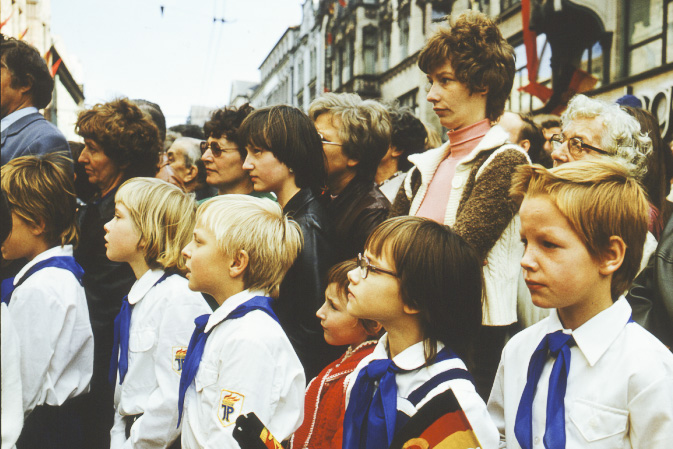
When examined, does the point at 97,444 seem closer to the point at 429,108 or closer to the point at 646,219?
the point at 646,219

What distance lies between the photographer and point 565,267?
1791 millimetres

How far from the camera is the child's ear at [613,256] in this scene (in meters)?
1.80

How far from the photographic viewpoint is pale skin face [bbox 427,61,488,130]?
2.98 m

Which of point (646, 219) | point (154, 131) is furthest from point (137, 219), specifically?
point (646, 219)

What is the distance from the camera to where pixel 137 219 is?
9.89 feet

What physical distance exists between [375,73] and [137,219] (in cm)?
2716

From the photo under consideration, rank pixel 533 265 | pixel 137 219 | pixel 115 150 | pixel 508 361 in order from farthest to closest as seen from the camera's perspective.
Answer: pixel 115 150
pixel 137 219
pixel 508 361
pixel 533 265

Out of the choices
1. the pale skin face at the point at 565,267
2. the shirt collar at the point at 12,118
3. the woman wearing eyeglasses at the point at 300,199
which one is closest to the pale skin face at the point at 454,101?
the woman wearing eyeglasses at the point at 300,199

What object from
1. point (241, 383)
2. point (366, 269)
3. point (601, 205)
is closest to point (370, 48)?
point (366, 269)

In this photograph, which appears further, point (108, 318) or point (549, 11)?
point (549, 11)

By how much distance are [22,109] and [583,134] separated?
11.1ft

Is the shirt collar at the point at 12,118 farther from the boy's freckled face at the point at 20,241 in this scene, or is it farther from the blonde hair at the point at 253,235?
the blonde hair at the point at 253,235

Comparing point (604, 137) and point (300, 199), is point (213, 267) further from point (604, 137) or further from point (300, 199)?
point (604, 137)

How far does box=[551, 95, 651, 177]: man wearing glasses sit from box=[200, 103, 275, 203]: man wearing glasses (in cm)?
194
